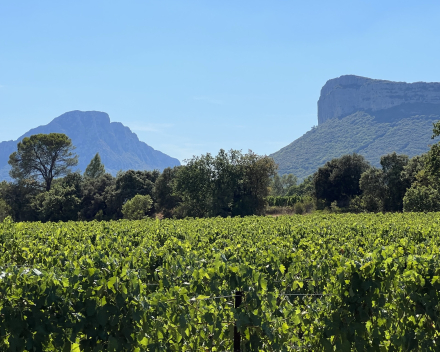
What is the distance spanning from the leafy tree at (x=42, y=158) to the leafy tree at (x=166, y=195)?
19.8 m

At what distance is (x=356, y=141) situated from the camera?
167250 millimetres

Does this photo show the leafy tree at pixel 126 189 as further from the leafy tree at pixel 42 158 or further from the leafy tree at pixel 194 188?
the leafy tree at pixel 42 158

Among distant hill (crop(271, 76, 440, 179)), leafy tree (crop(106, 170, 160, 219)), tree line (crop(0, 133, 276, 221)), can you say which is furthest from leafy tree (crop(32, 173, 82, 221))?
distant hill (crop(271, 76, 440, 179))

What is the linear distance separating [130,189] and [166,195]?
5.82 m

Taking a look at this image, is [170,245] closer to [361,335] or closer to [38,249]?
[38,249]

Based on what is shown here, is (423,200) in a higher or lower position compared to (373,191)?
lower

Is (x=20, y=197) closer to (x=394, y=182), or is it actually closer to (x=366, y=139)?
(x=394, y=182)

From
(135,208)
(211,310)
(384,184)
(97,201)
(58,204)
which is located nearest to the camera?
(211,310)

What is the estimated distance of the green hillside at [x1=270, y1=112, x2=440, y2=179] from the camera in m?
152

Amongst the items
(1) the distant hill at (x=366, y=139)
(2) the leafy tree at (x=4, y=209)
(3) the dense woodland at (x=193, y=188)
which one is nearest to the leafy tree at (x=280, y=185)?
(3) the dense woodland at (x=193, y=188)

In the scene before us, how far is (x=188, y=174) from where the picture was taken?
149 ft

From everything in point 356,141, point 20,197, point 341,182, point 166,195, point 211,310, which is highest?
point 356,141

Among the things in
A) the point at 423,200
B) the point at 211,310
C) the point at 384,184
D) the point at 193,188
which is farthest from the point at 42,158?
the point at 211,310

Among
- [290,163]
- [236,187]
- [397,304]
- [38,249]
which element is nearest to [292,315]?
[397,304]
